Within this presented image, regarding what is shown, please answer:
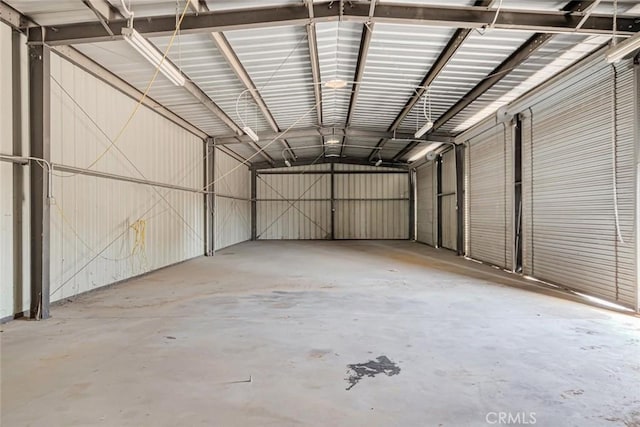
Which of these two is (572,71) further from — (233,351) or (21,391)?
(21,391)

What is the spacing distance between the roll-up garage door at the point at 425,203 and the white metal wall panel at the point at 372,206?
3.35ft

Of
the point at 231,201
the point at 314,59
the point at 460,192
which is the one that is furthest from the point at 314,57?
the point at 231,201

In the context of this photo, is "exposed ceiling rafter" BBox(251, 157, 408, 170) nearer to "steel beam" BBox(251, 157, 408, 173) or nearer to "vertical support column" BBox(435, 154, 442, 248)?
"steel beam" BBox(251, 157, 408, 173)

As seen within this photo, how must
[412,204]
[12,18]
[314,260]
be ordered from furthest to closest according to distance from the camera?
[412,204] → [314,260] → [12,18]

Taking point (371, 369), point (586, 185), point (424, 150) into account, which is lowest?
point (371, 369)

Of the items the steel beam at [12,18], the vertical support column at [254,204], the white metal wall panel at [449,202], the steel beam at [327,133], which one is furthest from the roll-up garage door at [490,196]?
the vertical support column at [254,204]

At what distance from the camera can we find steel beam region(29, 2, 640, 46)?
4.26 metres

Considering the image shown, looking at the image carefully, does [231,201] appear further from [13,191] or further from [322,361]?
[322,361]

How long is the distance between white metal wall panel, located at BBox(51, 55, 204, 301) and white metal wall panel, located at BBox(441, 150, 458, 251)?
857 cm

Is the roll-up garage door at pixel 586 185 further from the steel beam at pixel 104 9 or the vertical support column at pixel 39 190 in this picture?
the vertical support column at pixel 39 190

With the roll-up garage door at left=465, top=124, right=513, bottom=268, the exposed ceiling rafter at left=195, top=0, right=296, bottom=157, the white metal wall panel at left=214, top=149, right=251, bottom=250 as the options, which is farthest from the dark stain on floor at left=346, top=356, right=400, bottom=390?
the white metal wall panel at left=214, top=149, right=251, bottom=250

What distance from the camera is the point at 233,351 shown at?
3281mm

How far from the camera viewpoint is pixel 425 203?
15.2 meters

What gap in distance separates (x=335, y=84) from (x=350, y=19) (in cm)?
265
